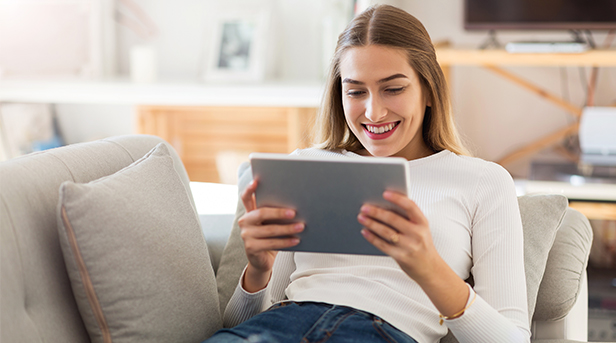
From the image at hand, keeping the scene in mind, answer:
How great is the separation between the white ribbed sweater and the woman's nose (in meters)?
0.13

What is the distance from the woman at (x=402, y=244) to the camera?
894mm

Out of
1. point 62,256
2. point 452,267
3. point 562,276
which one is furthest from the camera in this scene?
point 562,276

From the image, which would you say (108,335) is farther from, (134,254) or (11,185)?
(11,185)

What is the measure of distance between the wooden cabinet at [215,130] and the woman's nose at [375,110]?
178 cm

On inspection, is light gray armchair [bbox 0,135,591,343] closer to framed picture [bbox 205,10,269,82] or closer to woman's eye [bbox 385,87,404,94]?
woman's eye [bbox 385,87,404,94]

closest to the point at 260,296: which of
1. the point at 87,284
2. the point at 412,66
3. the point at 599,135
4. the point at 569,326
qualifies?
the point at 87,284

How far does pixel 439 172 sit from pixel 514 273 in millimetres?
246

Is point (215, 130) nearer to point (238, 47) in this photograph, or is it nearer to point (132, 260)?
point (238, 47)

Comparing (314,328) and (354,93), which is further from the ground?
(354,93)

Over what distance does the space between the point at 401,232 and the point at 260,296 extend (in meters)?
0.39

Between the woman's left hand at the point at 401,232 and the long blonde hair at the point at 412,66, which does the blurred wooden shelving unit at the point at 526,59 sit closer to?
the long blonde hair at the point at 412,66

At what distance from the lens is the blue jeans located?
938mm

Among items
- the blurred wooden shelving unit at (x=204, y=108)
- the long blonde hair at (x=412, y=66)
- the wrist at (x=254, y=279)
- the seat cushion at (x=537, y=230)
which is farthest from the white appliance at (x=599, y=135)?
the wrist at (x=254, y=279)

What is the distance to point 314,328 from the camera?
954 mm
